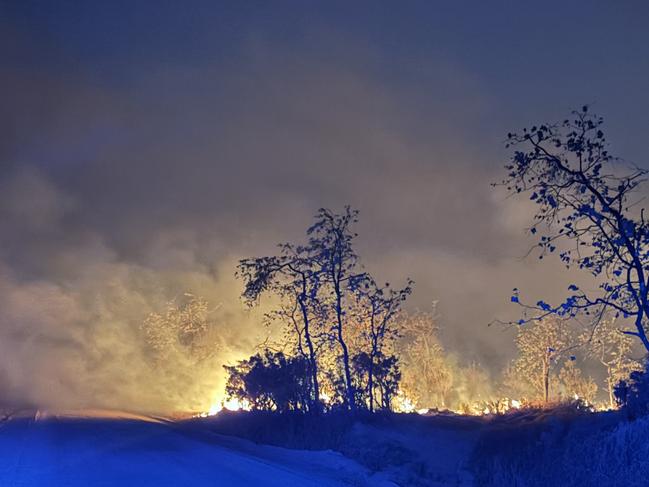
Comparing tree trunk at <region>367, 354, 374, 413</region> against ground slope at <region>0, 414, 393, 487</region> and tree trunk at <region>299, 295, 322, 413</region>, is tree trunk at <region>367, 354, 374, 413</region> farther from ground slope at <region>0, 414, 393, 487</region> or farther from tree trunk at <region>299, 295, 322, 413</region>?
ground slope at <region>0, 414, 393, 487</region>

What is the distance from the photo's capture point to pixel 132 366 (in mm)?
52250

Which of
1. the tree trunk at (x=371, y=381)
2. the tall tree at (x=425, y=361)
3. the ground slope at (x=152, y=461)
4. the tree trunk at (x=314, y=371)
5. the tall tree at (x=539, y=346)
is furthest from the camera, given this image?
the tall tree at (x=425, y=361)

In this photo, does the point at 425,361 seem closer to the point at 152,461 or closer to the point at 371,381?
the point at 371,381

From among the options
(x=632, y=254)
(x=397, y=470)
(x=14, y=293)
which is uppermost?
(x=14, y=293)

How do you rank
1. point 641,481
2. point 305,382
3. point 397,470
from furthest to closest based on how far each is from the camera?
1. point 305,382
2. point 397,470
3. point 641,481

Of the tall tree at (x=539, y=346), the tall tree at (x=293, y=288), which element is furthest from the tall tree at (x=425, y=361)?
the tall tree at (x=293, y=288)

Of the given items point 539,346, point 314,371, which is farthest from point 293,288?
point 539,346

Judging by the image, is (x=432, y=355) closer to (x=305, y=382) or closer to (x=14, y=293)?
(x=305, y=382)

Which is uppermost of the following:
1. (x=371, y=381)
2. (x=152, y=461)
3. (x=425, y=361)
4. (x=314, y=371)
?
(x=425, y=361)

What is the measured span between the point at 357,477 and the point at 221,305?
46.4 meters

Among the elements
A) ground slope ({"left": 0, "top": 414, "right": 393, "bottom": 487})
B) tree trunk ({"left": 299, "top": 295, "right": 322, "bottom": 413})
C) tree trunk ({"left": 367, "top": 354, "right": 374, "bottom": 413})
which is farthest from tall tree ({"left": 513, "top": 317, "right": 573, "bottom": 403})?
ground slope ({"left": 0, "top": 414, "right": 393, "bottom": 487})

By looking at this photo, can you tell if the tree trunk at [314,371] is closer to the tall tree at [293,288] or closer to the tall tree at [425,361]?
the tall tree at [293,288]

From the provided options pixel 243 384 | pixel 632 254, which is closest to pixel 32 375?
pixel 243 384

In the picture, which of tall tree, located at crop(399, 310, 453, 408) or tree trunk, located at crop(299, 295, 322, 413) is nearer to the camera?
tree trunk, located at crop(299, 295, 322, 413)
